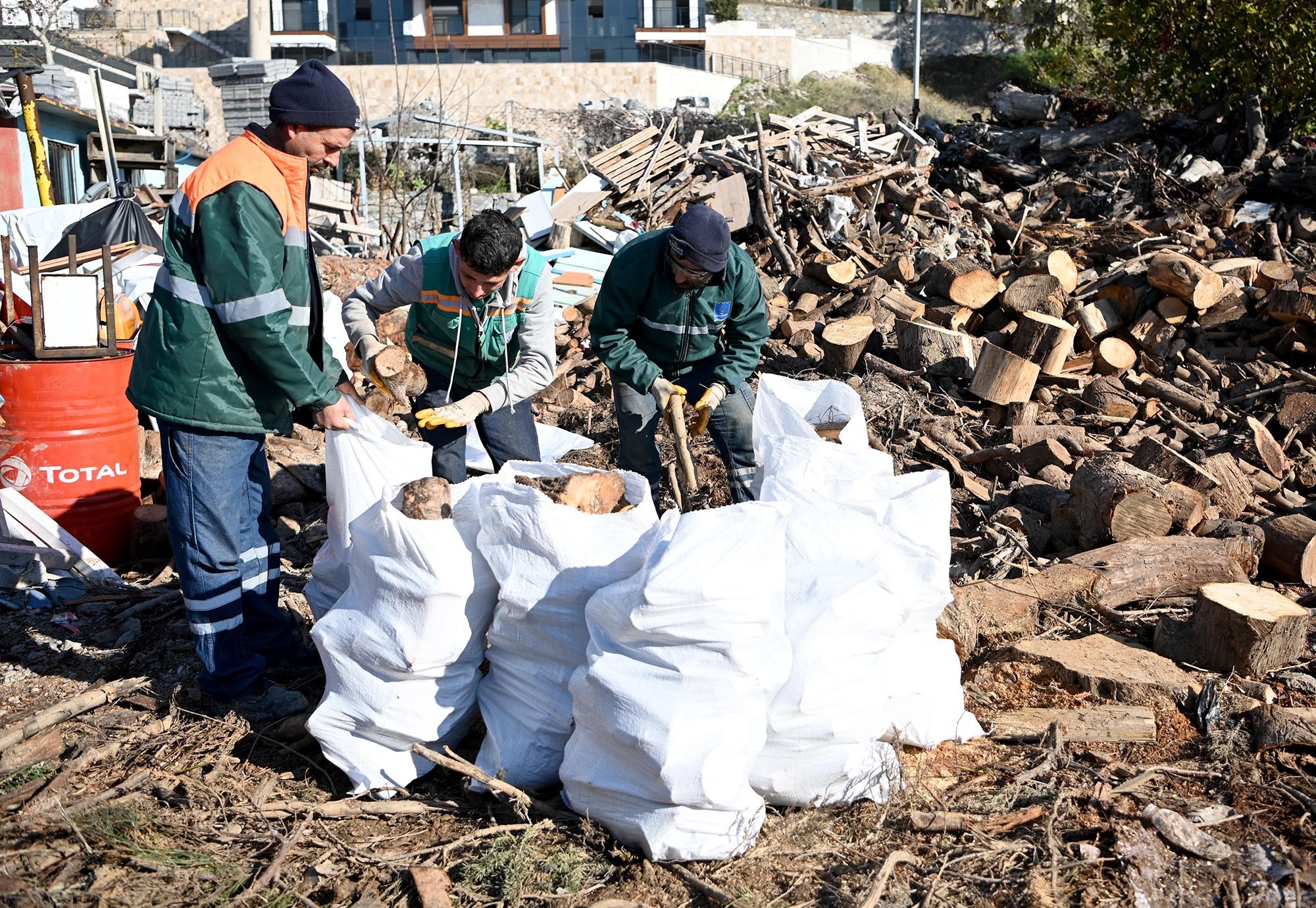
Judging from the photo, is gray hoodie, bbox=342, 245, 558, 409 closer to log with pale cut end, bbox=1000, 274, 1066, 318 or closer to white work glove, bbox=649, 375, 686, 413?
white work glove, bbox=649, 375, 686, 413

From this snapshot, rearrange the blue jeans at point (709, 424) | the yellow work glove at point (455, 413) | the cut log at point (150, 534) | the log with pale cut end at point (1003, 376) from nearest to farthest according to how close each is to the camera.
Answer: the yellow work glove at point (455, 413)
the blue jeans at point (709, 424)
the cut log at point (150, 534)
the log with pale cut end at point (1003, 376)

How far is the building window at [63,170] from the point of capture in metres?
15.0

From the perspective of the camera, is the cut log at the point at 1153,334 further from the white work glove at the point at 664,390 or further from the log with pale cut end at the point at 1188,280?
the white work glove at the point at 664,390

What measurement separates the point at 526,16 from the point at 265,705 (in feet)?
120

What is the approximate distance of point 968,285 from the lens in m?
6.21

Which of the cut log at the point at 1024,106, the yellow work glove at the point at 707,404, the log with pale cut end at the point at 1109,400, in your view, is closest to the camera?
the yellow work glove at the point at 707,404

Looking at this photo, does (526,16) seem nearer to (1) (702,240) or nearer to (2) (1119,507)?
(1) (702,240)

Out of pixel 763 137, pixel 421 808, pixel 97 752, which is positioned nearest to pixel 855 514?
pixel 421 808

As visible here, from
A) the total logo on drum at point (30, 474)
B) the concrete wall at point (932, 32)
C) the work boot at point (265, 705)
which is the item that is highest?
the concrete wall at point (932, 32)


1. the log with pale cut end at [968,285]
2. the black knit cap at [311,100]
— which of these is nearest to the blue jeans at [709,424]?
the black knit cap at [311,100]

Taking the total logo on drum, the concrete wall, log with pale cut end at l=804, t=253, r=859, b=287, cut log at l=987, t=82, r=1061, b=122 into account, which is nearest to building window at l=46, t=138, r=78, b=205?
log with pale cut end at l=804, t=253, r=859, b=287

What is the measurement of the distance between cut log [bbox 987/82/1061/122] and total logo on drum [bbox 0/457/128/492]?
1031 centimetres

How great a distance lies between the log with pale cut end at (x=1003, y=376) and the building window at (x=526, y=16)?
1323 inches

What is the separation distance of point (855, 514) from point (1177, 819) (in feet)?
3.26
